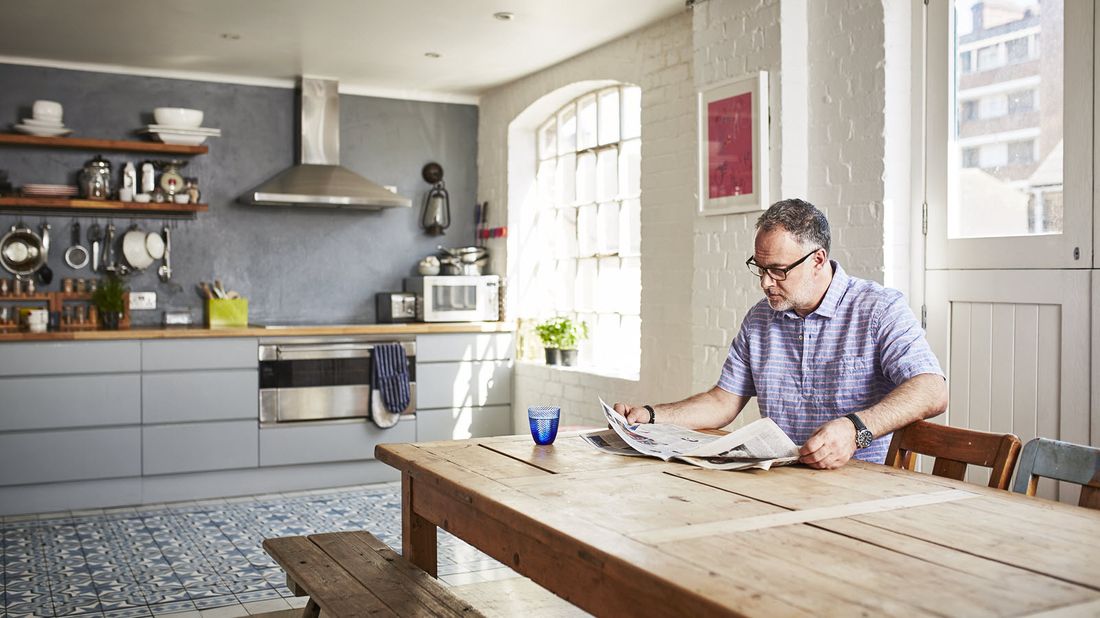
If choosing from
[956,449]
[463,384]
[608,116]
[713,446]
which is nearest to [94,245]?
[463,384]

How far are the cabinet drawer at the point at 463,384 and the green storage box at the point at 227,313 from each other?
43.9 inches

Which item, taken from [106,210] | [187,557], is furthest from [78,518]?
[106,210]

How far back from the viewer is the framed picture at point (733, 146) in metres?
4.09

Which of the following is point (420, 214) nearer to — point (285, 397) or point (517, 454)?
point (285, 397)

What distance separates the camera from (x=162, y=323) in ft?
20.3

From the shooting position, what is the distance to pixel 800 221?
2.59m

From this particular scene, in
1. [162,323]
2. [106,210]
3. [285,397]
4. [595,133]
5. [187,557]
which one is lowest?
[187,557]

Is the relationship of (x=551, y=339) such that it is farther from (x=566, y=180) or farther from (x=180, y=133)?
(x=180, y=133)

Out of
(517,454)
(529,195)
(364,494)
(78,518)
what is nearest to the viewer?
(517,454)

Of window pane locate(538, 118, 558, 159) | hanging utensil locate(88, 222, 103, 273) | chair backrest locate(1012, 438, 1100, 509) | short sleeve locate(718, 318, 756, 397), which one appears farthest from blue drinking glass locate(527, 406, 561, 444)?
hanging utensil locate(88, 222, 103, 273)

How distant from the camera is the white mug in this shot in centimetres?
570

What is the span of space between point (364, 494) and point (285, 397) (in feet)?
2.39

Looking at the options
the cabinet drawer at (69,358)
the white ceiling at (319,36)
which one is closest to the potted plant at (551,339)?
the white ceiling at (319,36)

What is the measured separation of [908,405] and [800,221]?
0.55 meters
